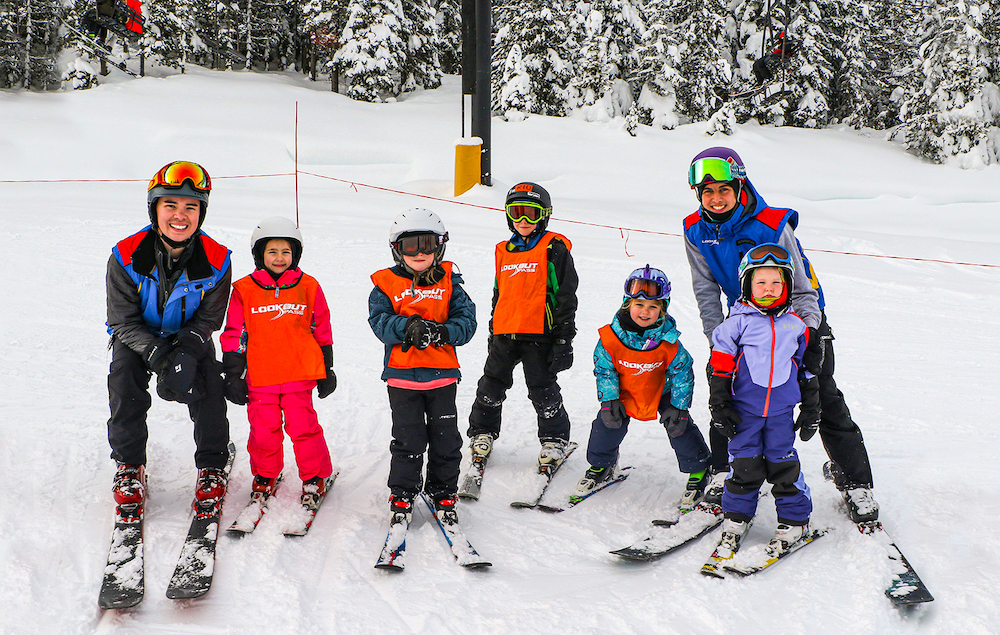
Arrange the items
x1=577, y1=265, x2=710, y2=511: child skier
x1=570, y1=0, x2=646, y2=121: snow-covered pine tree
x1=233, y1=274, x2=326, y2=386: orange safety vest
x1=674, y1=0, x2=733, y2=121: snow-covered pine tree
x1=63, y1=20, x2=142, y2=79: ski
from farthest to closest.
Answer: x1=674, y1=0, x2=733, y2=121: snow-covered pine tree
x1=570, y1=0, x2=646, y2=121: snow-covered pine tree
x1=63, y1=20, x2=142, y2=79: ski
x1=577, y1=265, x2=710, y2=511: child skier
x1=233, y1=274, x2=326, y2=386: orange safety vest

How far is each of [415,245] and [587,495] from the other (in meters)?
1.73

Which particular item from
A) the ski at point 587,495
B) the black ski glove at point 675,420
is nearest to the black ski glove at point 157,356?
the ski at point 587,495

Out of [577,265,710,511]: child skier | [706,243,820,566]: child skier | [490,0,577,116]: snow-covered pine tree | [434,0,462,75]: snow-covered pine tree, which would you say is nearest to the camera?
[706,243,820,566]: child skier

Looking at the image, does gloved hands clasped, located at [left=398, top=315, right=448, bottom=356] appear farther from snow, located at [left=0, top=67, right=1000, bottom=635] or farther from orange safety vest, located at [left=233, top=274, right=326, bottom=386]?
snow, located at [left=0, top=67, right=1000, bottom=635]

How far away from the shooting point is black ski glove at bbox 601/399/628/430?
3809 millimetres

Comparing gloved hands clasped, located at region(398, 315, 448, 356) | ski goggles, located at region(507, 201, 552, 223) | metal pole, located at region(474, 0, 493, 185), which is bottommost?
gloved hands clasped, located at region(398, 315, 448, 356)

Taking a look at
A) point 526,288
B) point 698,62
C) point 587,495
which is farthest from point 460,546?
point 698,62

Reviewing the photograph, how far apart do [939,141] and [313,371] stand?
19.8 metres

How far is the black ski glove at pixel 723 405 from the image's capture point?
3330mm

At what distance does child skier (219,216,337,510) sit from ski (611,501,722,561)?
5.51 ft

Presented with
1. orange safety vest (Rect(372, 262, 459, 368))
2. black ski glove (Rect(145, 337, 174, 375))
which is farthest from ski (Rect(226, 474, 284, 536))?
orange safety vest (Rect(372, 262, 459, 368))

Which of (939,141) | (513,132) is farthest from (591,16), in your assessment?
(939,141)

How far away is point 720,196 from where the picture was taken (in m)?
3.59

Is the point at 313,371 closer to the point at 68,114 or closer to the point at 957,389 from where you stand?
the point at 957,389
